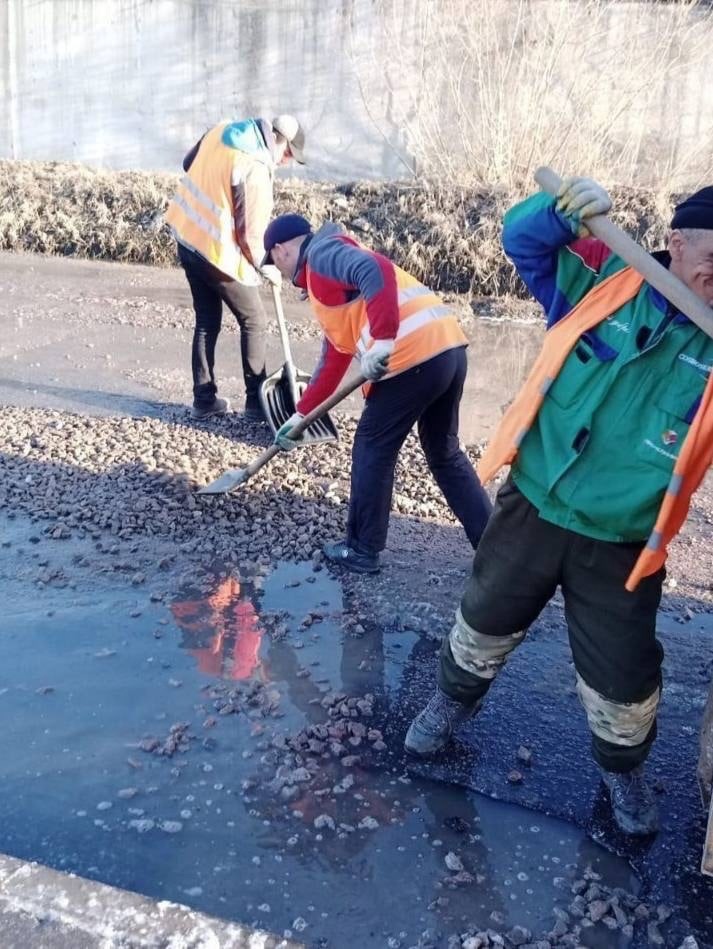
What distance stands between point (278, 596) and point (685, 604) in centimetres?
179

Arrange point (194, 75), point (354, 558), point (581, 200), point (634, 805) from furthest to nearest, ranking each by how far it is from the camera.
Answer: point (194, 75) < point (354, 558) < point (634, 805) < point (581, 200)

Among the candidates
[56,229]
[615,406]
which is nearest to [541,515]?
[615,406]

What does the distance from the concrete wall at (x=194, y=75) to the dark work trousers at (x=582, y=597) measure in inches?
437

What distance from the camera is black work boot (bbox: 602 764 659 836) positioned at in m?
2.81

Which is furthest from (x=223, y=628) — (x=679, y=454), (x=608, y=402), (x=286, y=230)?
(x=679, y=454)

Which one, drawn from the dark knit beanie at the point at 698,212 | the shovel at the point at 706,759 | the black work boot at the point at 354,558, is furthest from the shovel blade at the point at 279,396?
the dark knit beanie at the point at 698,212

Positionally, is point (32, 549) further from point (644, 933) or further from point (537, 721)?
point (644, 933)

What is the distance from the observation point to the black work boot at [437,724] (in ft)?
10.1

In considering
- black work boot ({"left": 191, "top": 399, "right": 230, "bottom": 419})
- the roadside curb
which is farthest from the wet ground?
black work boot ({"left": 191, "top": 399, "right": 230, "bottom": 419})

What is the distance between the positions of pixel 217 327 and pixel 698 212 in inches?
162

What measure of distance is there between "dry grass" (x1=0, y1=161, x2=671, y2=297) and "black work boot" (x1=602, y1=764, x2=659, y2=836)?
7.49 metres

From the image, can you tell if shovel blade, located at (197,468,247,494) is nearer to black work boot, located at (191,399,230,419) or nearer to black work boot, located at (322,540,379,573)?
black work boot, located at (322,540,379,573)

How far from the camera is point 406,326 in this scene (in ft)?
12.8

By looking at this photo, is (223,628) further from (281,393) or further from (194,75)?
(194,75)
